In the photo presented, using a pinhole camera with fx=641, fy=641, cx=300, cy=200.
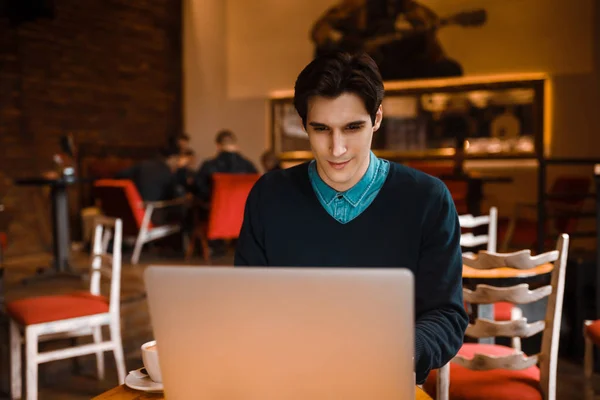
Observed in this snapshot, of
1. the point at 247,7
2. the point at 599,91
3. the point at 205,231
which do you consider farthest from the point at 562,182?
the point at 247,7

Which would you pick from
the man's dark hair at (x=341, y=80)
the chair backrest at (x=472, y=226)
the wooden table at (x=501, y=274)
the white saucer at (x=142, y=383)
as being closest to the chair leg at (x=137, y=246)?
the chair backrest at (x=472, y=226)

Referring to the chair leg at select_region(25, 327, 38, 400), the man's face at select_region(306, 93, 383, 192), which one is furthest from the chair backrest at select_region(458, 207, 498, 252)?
the chair leg at select_region(25, 327, 38, 400)

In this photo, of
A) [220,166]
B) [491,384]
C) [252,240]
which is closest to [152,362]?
[252,240]

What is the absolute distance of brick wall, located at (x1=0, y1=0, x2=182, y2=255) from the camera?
665cm

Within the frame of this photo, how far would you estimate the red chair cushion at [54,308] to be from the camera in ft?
9.52

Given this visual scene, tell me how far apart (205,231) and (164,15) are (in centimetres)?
396

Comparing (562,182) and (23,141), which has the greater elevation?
(23,141)

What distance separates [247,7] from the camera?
9266mm

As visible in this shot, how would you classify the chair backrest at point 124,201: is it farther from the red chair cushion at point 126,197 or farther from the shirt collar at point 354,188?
the shirt collar at point 354,188

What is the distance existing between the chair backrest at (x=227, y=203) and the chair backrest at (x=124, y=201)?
725 mm

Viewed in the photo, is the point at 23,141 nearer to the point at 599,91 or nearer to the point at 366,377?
the point at 599,91

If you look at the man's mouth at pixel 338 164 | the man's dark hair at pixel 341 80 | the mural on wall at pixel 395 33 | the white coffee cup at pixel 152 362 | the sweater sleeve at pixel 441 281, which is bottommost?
the white coffee cup at pixel 152 362

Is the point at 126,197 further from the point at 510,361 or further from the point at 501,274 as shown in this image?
the point at 510,361

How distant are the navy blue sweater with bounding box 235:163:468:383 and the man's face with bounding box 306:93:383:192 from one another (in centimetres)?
10
